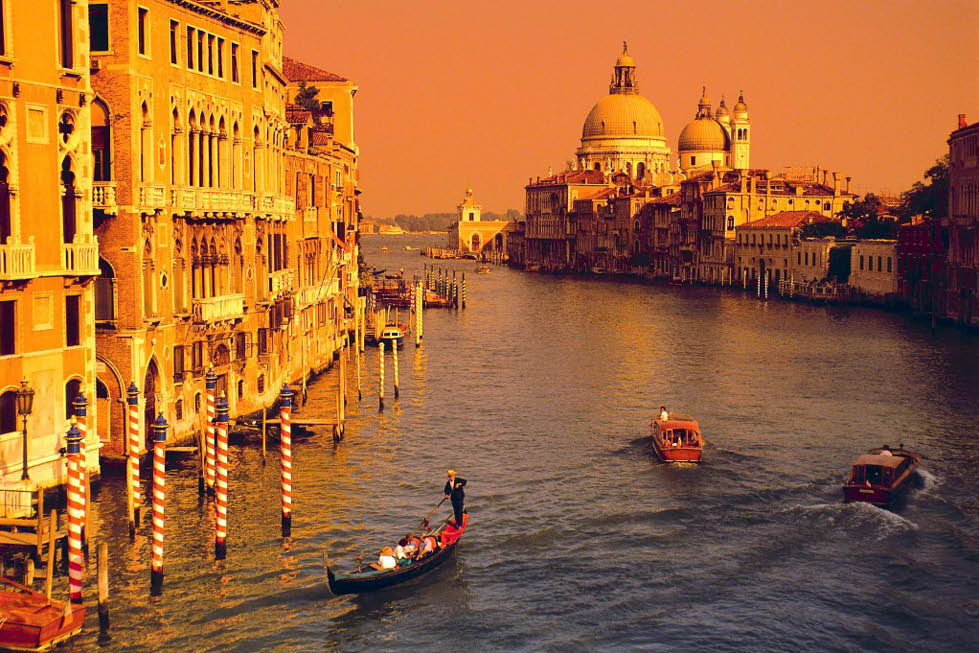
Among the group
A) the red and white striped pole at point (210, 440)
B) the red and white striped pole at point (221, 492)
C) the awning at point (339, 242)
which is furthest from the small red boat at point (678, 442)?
the awning at point (339, 242)

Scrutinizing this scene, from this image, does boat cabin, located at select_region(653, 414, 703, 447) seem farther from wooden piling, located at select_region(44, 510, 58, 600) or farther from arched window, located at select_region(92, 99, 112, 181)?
wooden piling, located at select_region(44, 510, 58, 600)

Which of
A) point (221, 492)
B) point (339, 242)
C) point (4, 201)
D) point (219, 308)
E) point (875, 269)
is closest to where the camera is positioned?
point (221, 492)

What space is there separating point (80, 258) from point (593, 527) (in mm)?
11802

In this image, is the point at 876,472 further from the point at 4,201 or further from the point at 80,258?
the point at 4,201

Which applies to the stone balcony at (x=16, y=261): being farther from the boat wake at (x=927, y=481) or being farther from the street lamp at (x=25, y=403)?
the boat wake at (x=927, y=481)

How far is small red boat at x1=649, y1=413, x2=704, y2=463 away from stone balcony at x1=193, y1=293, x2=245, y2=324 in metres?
11.7

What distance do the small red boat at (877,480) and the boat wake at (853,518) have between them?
10.2 inches

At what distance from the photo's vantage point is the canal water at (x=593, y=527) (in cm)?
2145

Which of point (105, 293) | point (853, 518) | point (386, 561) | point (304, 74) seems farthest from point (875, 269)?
point (386, 561)

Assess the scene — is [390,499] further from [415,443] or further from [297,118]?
[297,118]

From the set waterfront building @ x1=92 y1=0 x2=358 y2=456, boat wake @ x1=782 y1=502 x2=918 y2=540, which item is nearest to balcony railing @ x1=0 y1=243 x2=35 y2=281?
waterfront building @ x1=92 y1=0 x2=358 y2=456

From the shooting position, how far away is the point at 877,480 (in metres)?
29.5

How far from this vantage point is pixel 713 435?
38.4 metres

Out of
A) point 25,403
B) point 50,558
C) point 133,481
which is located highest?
point 25,403
